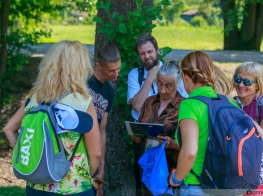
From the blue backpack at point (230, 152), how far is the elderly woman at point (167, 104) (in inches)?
39.1

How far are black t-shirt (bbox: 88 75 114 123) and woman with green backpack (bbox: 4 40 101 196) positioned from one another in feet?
2.30

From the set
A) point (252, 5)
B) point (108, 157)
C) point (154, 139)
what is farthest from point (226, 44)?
point (154, 139)

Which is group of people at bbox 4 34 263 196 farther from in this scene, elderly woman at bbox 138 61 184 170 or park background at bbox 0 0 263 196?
park background at bbox 0 0 263 196

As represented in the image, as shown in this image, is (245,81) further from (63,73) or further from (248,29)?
(248,29)

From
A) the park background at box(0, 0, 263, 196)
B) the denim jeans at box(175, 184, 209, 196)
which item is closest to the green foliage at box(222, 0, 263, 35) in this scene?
the park background at box(0, 0, 263, 196)

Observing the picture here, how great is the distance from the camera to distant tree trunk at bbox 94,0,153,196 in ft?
18.5

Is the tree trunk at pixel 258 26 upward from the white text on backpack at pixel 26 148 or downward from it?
downward

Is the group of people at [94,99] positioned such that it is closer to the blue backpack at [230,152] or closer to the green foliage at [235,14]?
the blue backpack at [230,152]

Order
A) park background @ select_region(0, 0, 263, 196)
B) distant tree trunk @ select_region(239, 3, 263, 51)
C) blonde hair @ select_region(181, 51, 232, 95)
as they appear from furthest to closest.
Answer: distant tree trunk @ select_region(239, 3, 263, 51)
park background @ select_region(0, 0, 263, 196)
blonde hair @ select_region(181, 51, 232, 95)

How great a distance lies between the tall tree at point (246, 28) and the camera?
1814 centimetres

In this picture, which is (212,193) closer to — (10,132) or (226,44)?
(10,132)

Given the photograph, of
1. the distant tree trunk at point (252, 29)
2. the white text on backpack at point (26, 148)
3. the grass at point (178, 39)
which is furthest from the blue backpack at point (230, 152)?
the distant tree trunk at point (252, 29)

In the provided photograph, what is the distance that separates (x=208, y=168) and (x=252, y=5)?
16251mm

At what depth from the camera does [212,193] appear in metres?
3.21
